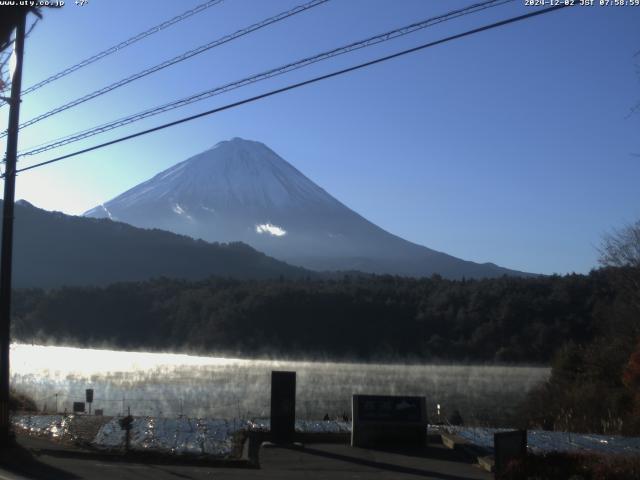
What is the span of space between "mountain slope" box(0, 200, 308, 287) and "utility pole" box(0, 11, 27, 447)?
9757cm

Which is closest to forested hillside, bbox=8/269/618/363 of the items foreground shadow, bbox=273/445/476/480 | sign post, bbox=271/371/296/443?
sign post, bbox=271/371/296/443

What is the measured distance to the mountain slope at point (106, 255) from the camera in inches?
4594

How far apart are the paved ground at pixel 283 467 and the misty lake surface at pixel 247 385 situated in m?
14.0

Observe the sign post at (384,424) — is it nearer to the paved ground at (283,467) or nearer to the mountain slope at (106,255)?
the paved ground at (283,467)

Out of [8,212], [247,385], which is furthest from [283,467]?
[247,385]

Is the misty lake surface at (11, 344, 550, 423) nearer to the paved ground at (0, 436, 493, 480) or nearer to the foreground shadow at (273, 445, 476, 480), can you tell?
the foreground shadow at (273, 445, 476, 480)

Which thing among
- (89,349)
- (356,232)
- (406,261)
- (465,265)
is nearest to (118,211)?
(356,232)

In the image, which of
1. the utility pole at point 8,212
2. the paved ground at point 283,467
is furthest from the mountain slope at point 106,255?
the paved ground at point 283,467

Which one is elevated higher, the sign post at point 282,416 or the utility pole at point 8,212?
the utility pole at point 8,212

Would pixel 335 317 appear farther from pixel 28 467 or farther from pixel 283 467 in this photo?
pixel 28 467

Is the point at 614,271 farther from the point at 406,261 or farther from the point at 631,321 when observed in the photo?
the point at 406,261

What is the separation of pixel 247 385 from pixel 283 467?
136ft

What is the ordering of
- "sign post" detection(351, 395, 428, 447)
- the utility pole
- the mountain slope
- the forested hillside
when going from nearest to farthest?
1. the utility pole
2. "sign post" detection(351, 395, 428, 447)
3. the forested hillside
4. the mountain slope

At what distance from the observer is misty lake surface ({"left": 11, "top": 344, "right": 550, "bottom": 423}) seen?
41.1 m
